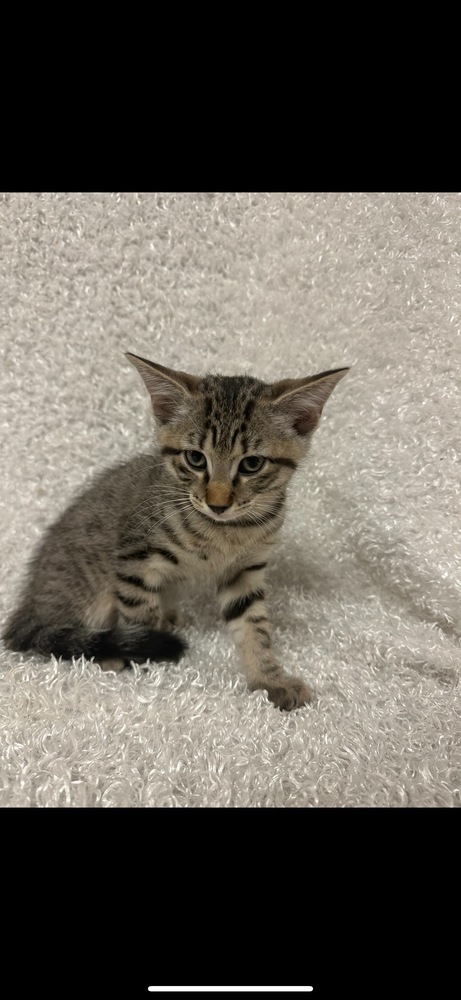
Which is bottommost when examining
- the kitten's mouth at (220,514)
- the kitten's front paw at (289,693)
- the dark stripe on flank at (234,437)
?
the kitten's front paw at (289,693)

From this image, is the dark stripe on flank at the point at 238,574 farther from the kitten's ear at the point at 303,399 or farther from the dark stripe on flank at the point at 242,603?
the kitten's ear at the point at 303,399

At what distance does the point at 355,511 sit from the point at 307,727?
1.77ft

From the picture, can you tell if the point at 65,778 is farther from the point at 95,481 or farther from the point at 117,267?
the point at 117,267

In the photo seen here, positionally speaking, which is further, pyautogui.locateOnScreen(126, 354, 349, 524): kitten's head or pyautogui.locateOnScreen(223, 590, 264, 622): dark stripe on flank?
pyautogui.locateOnScreen(223, 590, 264, 622): dark stripe on flank

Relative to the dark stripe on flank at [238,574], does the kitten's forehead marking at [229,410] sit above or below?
above

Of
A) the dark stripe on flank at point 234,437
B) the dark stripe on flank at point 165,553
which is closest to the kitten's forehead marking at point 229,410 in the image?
the dark stripe on flank at point 234,437

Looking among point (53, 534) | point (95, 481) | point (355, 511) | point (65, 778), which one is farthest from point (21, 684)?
point (355, 511)

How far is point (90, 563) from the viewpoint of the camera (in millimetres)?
1141

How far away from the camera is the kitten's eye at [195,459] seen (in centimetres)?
96

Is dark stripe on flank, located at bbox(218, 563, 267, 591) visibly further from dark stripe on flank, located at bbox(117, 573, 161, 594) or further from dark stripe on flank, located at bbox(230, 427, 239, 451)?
dark stripe on flank, located at bbox(230, 427, 239, 451)

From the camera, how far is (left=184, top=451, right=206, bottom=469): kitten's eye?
37.9 inches

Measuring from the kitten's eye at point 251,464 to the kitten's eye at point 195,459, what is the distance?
0.06 meters

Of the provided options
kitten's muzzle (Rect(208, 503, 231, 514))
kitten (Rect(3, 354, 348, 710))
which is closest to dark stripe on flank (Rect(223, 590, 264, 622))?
kitten (Rect(3, 354, 348, 710))

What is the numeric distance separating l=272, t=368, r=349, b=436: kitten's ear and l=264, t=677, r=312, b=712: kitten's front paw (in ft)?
1.29
